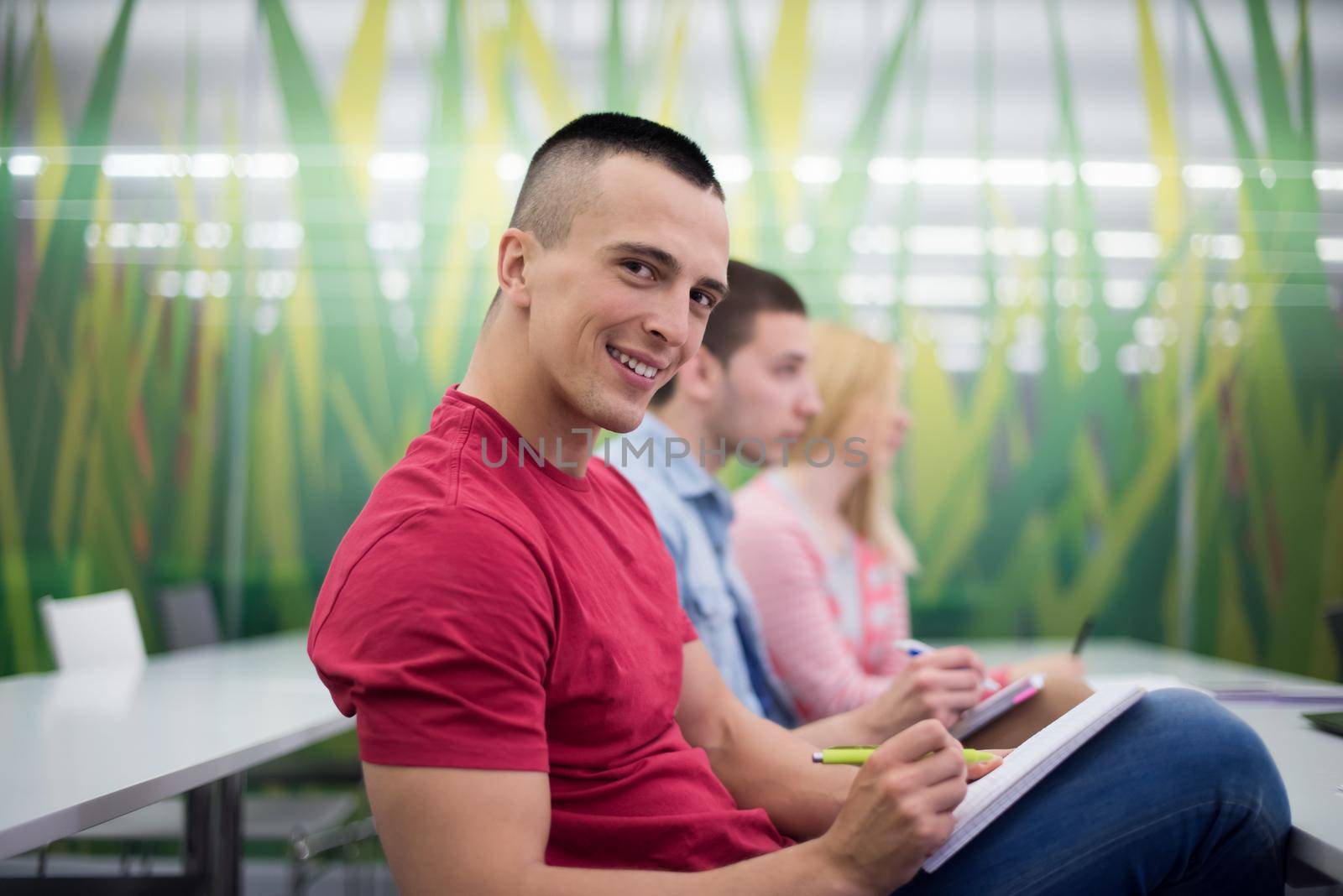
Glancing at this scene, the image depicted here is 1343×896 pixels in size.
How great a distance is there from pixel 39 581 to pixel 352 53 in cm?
224

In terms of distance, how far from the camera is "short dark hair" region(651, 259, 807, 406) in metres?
2.03

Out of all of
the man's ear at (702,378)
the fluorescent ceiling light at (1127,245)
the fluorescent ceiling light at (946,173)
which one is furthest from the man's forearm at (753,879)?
the fluorescent ceiling light at (1127,245)

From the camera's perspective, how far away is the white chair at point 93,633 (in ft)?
7.64

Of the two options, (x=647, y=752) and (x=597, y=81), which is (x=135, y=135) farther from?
(x=647, y=752)

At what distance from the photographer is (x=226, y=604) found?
149 inches

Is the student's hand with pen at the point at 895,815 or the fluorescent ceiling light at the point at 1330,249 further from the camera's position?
the fluorescent ceiling light at the point at 1330,249

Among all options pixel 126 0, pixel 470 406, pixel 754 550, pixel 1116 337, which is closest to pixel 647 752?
pixel 470 406

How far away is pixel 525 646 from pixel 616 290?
39 cm

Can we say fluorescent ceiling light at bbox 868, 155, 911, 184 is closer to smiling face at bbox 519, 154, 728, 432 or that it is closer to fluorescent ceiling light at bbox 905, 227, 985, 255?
fluorescent ceiling light at bbox 905, 227, 985, 255

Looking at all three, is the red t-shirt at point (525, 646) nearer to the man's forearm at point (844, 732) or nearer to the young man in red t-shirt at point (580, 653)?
the young man in red t-shirt at point (580, 653)

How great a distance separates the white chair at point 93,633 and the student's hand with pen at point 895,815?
2.10 meters

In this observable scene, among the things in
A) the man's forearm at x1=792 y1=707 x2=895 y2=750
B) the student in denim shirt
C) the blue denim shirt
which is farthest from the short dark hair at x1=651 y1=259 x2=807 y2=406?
the man's forearm at x1=792 y1=707 x2=895 y2=750

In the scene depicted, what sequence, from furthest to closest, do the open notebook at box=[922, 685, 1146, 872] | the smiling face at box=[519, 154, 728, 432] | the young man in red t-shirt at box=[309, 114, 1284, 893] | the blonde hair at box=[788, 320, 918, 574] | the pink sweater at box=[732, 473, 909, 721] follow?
the blonde hair at box=[788, 320, 918, 574], the pink sweater at box=[732, 473, 909, 721], the smiling face at box=[519, 154, 728, 432], the open notebook at box=[922, 685, 1146, 872], the young man in red t-shirt at box=[309, 114, 1284, 893]

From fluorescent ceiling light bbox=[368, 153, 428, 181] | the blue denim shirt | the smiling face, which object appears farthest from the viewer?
fluorescent ceiling light bbox=[368, 153, 428, 181]
